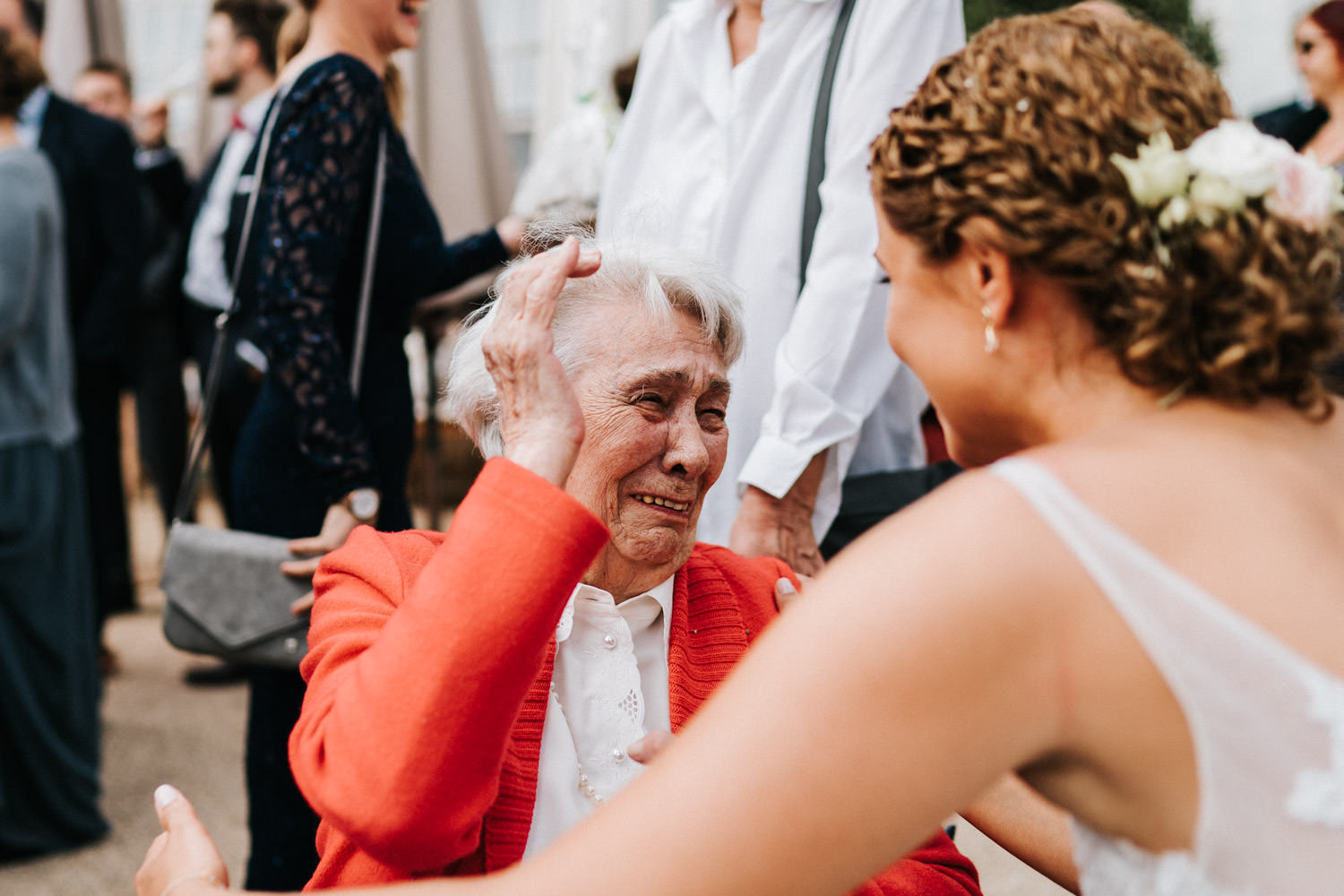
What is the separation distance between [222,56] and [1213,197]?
4750 mm

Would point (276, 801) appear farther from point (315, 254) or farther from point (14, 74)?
point (14, 74)

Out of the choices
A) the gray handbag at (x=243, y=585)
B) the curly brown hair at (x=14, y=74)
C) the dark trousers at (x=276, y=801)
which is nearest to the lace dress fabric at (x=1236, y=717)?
the gray handbag at (x=243, y=585)

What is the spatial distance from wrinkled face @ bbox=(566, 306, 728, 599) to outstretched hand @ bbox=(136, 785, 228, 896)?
24.4 inches

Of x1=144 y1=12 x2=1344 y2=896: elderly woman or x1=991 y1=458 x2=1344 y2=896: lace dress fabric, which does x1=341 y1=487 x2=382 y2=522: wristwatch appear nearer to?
x1=144 y1=12 x2=1344 y2=896: elderly woman

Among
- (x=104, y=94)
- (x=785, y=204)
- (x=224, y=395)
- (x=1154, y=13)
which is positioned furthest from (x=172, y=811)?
(x=104, y=94)

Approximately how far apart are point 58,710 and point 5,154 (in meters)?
1.61

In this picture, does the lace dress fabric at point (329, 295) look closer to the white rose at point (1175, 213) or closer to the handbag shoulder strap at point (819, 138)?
the handbag shoulder strap at point (819, 138)

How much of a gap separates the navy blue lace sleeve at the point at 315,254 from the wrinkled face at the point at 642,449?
76 cm

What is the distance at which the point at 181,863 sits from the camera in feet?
4.64

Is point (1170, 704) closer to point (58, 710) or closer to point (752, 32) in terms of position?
point (752, 32)

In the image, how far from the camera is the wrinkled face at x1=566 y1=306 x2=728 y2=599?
5.92 ft

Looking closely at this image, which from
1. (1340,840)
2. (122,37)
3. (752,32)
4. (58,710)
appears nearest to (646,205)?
(752,32)

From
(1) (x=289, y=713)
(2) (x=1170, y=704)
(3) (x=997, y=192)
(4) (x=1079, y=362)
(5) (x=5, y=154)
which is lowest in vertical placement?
(1) (x=289, y=713)

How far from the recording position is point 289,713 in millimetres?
2486
